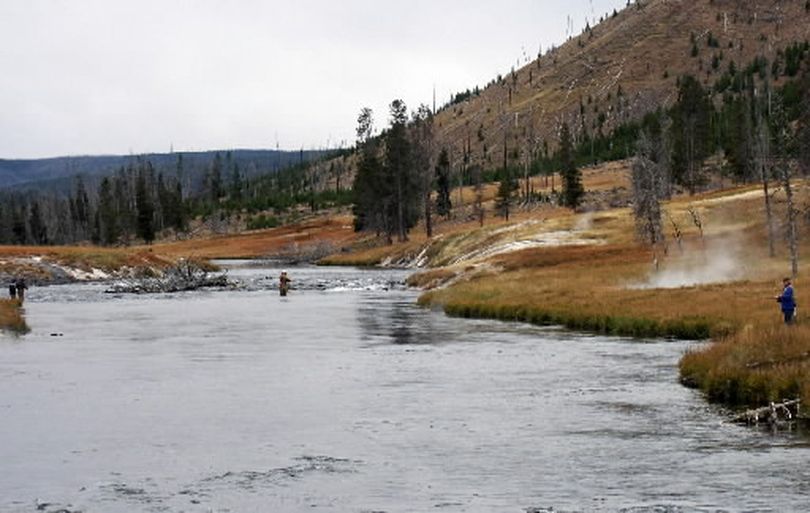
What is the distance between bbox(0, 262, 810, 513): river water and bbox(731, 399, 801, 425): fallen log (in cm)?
80

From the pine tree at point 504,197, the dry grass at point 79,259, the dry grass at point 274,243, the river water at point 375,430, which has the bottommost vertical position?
the river water at point 375,430

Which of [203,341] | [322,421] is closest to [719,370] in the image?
[322,421]

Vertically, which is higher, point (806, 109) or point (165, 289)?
point (806, 109)

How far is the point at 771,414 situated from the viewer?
26156 mm

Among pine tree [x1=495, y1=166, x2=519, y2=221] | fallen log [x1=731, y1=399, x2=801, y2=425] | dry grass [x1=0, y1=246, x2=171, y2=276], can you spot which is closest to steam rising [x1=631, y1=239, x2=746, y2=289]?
fallen log [x1=731, y1=399, x2=801, y2=425]

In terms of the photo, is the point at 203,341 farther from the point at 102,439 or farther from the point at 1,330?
the point at 102,439

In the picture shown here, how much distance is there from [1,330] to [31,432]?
3090cm

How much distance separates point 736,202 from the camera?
10131 cm

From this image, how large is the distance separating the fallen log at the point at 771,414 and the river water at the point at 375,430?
2.61ft

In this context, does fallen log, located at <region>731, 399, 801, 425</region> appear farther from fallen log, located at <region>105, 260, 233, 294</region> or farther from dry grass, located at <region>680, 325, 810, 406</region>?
fallen log, located at <region>105, 260, 233, 294</region>

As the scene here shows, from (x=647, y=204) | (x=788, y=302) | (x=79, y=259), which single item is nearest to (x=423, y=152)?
(x=79, y=259)

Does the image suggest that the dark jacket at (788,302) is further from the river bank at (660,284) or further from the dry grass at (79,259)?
the dry grass at (79,259)

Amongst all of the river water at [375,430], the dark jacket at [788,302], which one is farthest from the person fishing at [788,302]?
the river water at [375,430]

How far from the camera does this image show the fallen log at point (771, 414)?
2619 cm
